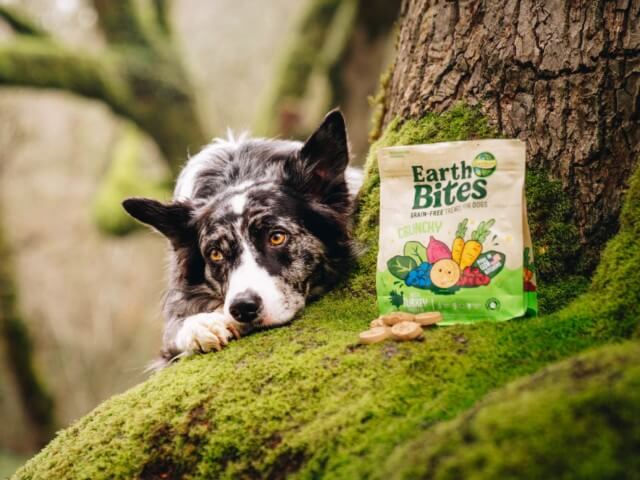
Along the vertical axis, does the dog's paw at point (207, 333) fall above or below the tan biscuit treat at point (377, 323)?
below

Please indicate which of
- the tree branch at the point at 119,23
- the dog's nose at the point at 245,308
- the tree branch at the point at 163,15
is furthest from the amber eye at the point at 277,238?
the tree branch at the point at 163,15

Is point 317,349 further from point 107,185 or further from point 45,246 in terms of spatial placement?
point 45,246

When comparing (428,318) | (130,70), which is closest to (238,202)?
(428,318)

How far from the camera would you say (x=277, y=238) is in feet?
10.5

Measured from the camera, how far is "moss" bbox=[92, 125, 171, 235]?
884 centimetres

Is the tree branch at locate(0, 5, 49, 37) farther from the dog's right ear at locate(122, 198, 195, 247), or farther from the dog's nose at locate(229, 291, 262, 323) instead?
the dog's nose at locate(229, 291, 262, 323)

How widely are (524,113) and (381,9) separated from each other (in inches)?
253

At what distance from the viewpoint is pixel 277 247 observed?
320cm

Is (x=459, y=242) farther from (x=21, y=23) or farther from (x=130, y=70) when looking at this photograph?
(x=21, y=23)

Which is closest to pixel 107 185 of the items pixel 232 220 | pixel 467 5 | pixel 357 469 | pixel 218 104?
pixel 218 104

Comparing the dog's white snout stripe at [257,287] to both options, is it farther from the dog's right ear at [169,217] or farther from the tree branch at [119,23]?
the tree branch at [119,23]

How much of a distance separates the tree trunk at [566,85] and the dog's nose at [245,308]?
1348 millimetres

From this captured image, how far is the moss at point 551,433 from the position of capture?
54.6 inches

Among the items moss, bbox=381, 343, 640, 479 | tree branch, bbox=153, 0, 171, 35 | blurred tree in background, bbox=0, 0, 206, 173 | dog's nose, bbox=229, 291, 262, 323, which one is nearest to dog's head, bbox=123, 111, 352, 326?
dog's nose, bbox=229, 291, 262, 323
